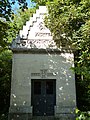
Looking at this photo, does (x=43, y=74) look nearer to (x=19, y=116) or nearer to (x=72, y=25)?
(x=19, y=116)

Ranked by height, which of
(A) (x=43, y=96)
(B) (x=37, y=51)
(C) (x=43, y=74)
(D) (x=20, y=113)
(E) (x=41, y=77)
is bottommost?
(D) (x=20, y=113)

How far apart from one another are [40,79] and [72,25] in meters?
3.87

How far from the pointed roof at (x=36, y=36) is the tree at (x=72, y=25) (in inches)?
22.7

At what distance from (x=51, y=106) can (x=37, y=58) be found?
3.10 meters

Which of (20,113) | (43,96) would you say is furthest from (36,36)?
(20,113)

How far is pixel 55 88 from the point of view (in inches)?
479

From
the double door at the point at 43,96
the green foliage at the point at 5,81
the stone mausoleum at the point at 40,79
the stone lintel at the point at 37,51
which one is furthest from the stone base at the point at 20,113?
the stone lintel at the point at 37,51

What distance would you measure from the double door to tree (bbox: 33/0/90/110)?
201 cm

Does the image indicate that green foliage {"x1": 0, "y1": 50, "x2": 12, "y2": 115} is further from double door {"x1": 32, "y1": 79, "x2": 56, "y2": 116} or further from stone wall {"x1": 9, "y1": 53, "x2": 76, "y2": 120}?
double door {"x1": 32, "y1": 79, "x2": 56, "y2": 116}

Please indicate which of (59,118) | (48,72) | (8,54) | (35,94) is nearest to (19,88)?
(35,94)

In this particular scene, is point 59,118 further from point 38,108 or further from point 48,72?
point 48,72

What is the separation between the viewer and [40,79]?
12.2 meters

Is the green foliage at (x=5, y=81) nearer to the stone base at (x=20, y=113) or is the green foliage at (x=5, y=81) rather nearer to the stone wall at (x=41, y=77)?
the stone base at (x=20, y=113)

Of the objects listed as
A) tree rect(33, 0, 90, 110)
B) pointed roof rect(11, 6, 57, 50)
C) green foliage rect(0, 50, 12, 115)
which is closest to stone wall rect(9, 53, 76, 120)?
pointed roof rect(11, 6, 57, 50)
